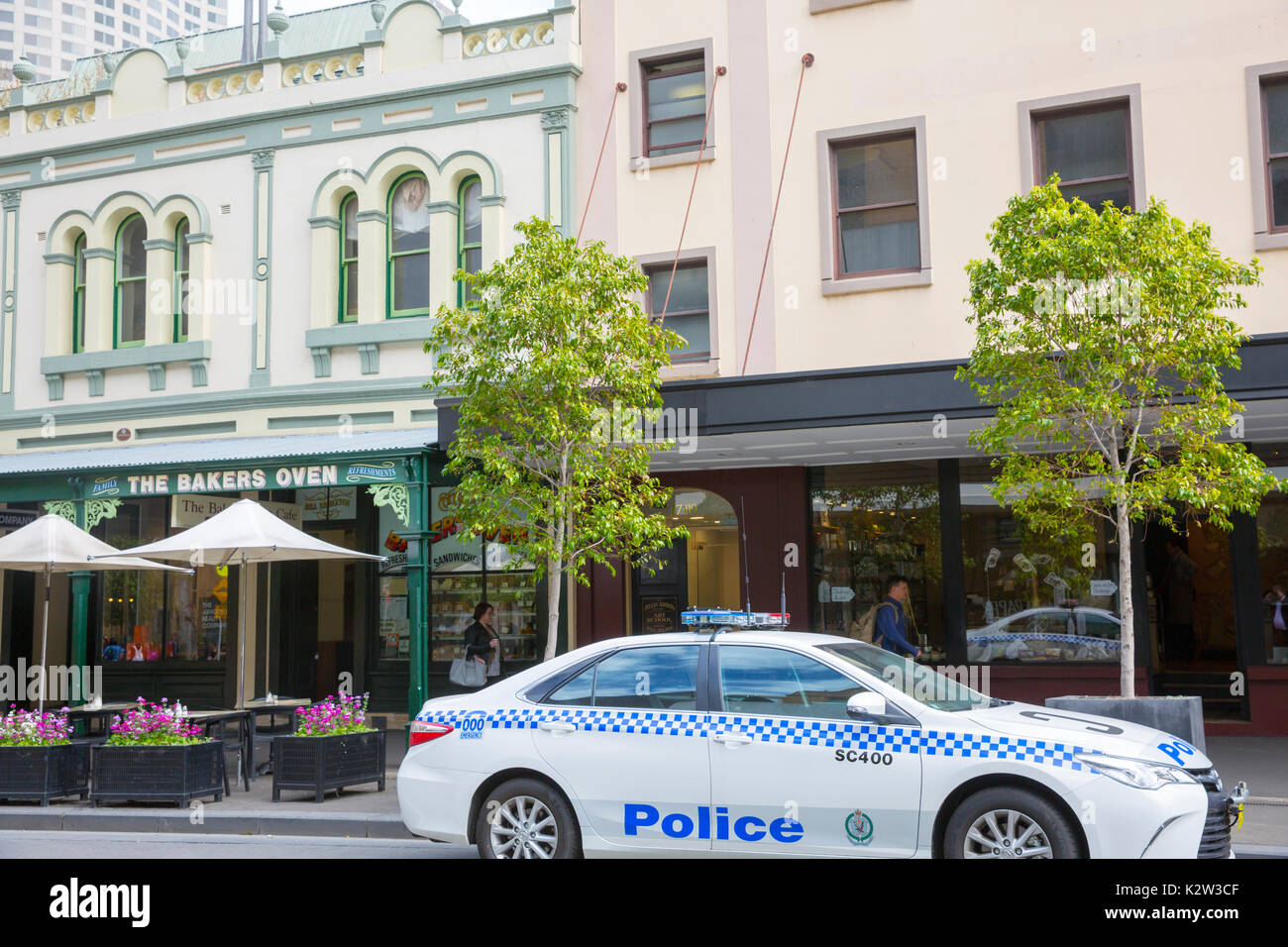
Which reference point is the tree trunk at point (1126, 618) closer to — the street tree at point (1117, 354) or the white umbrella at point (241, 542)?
the street tree at point (1117, 354)

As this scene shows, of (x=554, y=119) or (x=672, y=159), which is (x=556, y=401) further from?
(x=554, y=119)

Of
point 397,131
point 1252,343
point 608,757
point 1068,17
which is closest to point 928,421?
point 1252,343

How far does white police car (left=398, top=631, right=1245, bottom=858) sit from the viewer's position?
21.3ft

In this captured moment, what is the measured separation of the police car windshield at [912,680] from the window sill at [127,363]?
1232cm

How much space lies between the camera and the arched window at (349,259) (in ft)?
56.3

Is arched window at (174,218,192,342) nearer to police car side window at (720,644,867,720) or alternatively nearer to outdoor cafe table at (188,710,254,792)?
outdoor cafe table at (188,710,254,792)

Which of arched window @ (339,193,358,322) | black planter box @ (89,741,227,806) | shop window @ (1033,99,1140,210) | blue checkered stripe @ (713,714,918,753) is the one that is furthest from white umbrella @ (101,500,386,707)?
shop window @ (1033,99,1140,210)

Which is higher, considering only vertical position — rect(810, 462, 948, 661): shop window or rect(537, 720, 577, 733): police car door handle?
rect(810, 462, 948, 661): shop window

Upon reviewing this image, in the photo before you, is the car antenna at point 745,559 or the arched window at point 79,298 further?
the arched window at point 79,298

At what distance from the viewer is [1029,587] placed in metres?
14.6

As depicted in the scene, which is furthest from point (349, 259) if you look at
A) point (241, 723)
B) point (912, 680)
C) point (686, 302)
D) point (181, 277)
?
point (912, 680)

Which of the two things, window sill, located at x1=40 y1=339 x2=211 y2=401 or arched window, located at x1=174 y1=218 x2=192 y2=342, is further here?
arched window, located at x1=174 y1=218 x2=192 y2=342

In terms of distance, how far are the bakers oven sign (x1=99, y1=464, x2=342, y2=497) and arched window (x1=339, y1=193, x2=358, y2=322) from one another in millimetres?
2890

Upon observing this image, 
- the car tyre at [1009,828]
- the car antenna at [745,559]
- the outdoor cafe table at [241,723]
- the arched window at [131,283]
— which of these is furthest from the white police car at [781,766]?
the arched window at [131,283]
